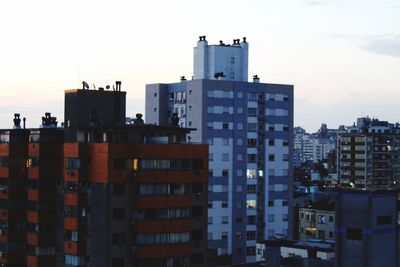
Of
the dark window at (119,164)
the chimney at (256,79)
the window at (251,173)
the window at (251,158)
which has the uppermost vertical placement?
the chimney at (256,79)

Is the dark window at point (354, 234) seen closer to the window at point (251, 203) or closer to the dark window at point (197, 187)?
the dark window at point (197, 187)

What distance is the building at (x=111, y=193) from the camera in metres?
100

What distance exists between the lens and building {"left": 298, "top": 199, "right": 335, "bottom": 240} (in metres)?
181

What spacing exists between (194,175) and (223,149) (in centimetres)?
5117

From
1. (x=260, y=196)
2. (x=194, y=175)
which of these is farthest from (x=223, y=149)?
(x=194, y=175)

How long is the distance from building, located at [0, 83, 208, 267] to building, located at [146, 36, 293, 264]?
4206 cm

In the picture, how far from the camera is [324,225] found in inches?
7185

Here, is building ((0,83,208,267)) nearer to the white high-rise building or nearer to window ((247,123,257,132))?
window ((247,123,257,132))

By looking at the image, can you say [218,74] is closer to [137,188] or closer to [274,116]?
[274,116]

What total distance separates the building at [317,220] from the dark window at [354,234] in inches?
4071

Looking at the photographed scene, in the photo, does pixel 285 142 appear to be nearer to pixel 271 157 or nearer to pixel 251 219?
pixel 271 157

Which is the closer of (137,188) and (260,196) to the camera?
(137,188)

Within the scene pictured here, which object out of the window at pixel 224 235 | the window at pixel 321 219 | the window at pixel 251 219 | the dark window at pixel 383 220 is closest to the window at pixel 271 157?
the window at pixel 251 219

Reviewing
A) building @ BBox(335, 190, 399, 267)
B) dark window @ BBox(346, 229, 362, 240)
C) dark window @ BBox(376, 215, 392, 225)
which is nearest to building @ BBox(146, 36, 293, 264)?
building @ BBox(335, 190, 399, 267)
